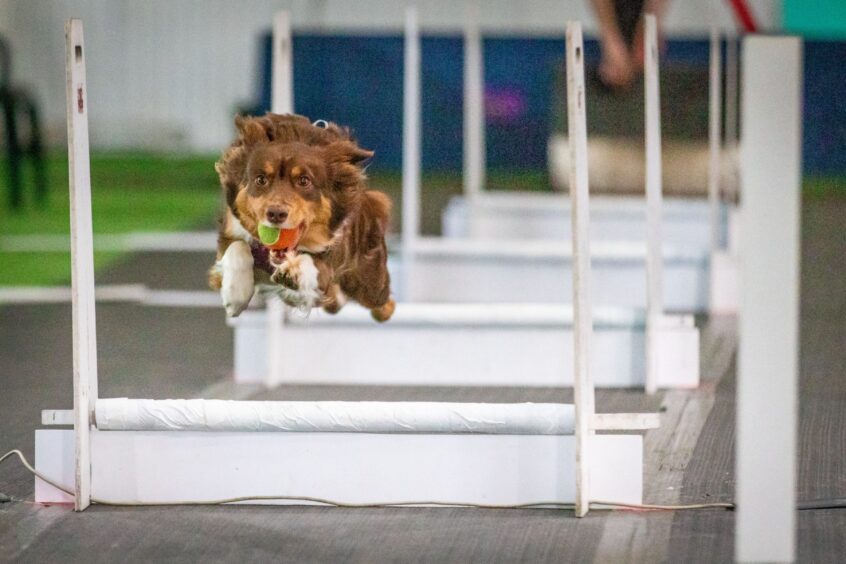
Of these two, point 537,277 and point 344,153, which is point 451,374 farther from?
point 344,153

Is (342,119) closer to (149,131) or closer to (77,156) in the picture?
Answer: (149,131)

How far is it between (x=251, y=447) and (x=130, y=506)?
30 centimetres

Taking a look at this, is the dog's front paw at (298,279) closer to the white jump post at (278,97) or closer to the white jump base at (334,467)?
the white jump base at (334,467)

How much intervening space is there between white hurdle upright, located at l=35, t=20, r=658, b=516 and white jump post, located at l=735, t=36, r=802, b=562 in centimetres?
96

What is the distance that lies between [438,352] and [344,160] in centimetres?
202

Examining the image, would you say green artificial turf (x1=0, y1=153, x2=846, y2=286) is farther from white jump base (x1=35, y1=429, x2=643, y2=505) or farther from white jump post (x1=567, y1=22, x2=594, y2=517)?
white jump post (x1=567, y1=22, x2=594, y2=517)

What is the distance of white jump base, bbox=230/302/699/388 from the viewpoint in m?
4.77

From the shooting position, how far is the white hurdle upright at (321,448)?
3.14 meters

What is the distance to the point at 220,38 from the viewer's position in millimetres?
14547

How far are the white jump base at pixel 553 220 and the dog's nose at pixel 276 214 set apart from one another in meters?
4.89

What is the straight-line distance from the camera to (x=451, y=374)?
484cm

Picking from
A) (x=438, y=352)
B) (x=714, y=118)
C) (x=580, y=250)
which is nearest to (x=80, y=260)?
(x=580, y=250)

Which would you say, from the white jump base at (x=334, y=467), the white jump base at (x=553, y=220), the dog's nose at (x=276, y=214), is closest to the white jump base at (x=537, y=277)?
the white jump base at (x=553, y=220)

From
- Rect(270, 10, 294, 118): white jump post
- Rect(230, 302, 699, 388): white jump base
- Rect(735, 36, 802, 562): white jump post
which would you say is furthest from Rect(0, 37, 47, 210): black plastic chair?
Rect(735, 36, 802, 562): white jump post
